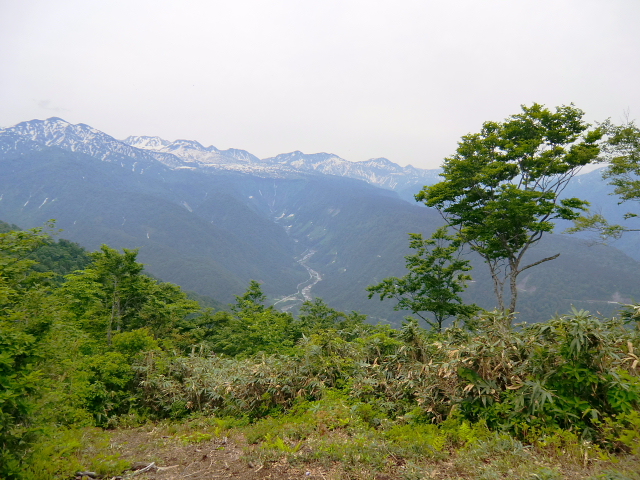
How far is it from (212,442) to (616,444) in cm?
702

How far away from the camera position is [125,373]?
1046cm

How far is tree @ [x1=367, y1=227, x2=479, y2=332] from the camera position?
19.6 meters

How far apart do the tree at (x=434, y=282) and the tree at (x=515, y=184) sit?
264 centimetres

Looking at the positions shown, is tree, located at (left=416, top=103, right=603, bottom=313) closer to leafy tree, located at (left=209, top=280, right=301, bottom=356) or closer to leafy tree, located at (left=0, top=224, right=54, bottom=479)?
leafy tree, located at (left=209, top=280, right=301, bottom=356)

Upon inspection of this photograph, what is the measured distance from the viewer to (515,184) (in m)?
16.2

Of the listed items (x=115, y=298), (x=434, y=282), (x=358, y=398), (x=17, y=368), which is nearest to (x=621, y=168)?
(x=434, y=282)

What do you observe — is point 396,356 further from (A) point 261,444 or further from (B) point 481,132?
(B) point 481,132

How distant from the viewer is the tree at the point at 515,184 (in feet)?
48.7

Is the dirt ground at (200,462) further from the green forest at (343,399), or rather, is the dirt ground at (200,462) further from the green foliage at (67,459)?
the green foliage at (67,459)

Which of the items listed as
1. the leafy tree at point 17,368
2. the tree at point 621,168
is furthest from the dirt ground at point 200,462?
the tree at point 621,168

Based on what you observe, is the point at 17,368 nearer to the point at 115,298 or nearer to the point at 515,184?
the point at 115,298

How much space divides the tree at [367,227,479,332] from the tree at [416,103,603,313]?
2.64m

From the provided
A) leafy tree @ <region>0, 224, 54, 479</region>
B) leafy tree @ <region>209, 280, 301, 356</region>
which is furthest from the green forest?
leafy tree @ <region>209, 280, 301, 356</region>

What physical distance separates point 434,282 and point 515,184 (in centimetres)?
709
